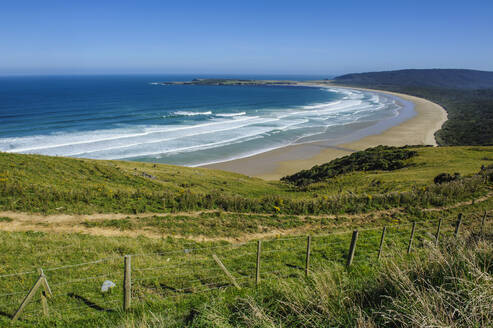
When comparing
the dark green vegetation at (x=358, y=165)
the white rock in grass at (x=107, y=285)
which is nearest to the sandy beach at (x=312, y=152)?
the dark green vegetation at (x=358, y=165)

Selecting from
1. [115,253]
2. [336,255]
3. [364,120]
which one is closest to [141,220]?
[115,253]

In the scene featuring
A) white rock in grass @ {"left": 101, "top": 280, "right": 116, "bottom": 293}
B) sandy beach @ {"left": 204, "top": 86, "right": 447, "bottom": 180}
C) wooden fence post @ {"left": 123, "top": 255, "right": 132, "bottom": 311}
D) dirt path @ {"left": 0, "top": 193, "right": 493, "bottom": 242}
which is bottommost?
sandy beach @ {"left": 204, "top": 86, "right": 447, "bottom": 180}

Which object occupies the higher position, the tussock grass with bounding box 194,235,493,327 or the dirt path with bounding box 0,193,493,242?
the tussock grass with bounding box 194,235,493,327

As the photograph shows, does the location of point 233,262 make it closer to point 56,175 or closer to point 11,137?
point 56,175

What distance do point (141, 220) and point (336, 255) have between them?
7.60 metres

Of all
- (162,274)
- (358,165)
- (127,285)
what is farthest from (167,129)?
(127,285)

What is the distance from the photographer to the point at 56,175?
56.3ft

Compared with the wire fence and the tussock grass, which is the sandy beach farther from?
the tussock grass

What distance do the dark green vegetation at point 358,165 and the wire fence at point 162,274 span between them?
1557 centimetres

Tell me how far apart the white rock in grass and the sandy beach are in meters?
25.9

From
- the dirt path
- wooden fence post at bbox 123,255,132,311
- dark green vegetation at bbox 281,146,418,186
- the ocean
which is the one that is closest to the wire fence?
wooden fence post at bbox 123,255,132,311

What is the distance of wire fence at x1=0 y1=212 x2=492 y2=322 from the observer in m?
5.93

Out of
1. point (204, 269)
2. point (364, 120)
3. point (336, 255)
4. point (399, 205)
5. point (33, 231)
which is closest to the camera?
point (204, 269)

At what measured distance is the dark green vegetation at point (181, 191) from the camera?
12820 mm
